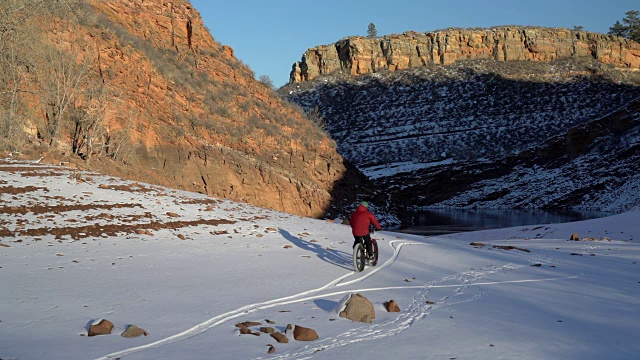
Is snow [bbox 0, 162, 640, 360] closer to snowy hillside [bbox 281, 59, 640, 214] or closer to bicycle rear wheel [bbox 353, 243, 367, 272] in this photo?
bicycle rear wheel [bbox 353, 243, 367, 272]

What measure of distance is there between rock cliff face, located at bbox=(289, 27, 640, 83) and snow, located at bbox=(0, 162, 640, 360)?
9266 centimetres

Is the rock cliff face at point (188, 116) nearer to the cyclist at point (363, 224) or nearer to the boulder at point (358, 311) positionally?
the cyclist at point (363, 224)

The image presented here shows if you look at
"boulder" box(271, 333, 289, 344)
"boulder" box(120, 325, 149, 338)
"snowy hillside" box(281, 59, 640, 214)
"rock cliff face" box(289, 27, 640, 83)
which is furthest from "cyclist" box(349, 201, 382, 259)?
"rock cliff face" box(289, 27, 640, 83)

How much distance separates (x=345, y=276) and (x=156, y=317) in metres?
4.32

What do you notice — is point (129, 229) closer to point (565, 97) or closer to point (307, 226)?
point (307, 226)

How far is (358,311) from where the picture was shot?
6816 millimetres

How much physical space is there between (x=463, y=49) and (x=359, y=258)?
4016 inches

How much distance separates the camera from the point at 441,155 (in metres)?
80.1

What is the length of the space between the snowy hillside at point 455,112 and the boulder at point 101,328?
6594 cm

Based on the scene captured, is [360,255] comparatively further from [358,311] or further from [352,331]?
[352,331]

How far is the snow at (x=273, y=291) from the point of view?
5.62 meters

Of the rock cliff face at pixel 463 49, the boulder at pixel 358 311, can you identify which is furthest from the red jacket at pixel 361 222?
the rock cliff face at pixel 463 49

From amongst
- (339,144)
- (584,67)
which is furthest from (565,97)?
(339,144)

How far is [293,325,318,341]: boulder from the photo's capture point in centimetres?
589
